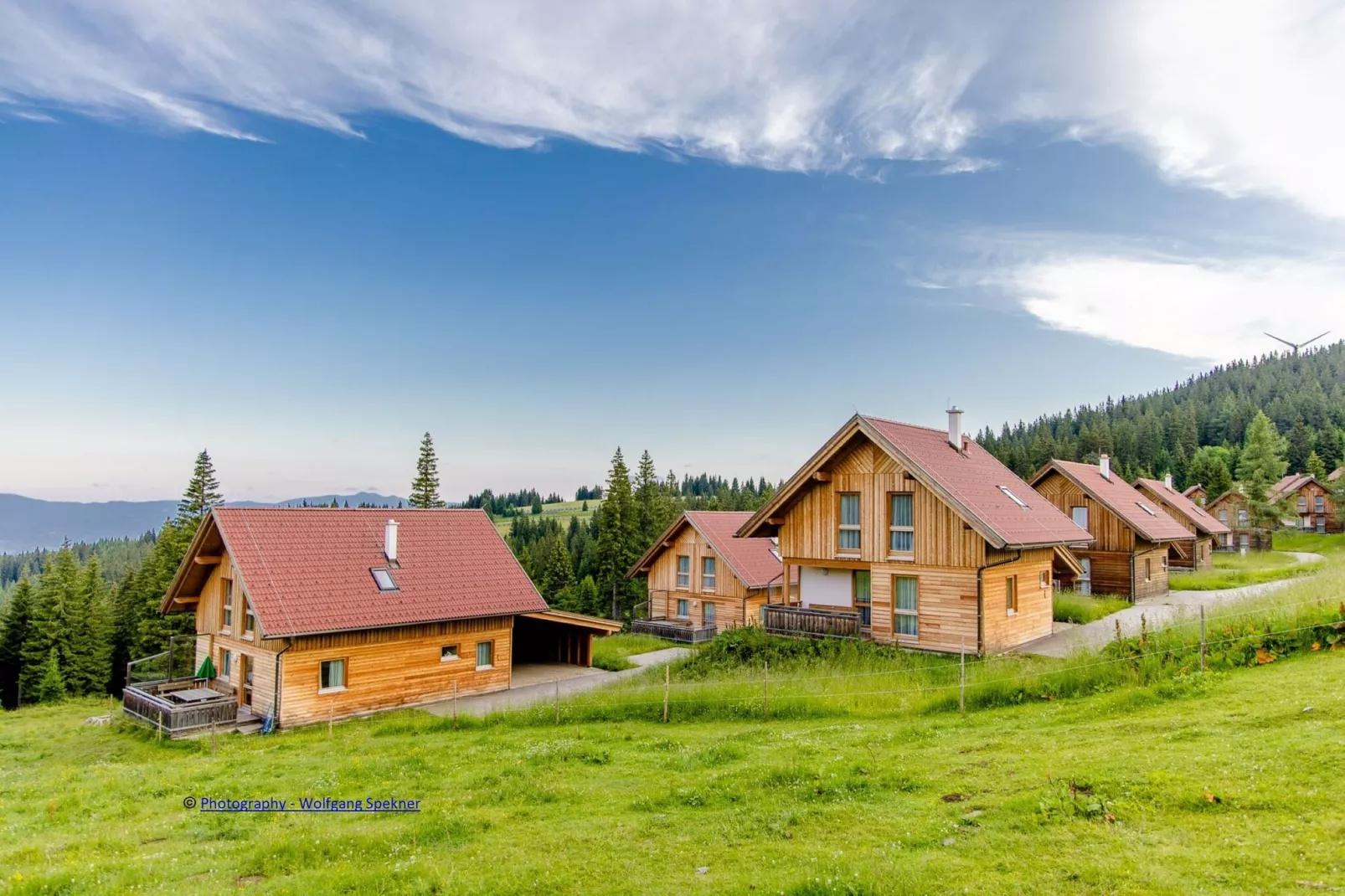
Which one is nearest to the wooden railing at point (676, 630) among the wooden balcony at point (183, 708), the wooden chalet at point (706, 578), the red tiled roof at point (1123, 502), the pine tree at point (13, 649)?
the wooden chalet at point (706, 578)

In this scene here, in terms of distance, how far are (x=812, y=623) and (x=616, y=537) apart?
42423 mm

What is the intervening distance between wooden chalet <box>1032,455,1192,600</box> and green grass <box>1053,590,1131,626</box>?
338 cm

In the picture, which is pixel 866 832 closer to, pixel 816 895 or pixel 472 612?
pixel 816 895

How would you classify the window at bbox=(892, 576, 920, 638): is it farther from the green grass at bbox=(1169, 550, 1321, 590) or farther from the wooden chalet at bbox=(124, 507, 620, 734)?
the green grass at bbox=(1169, 550, 1321, 590)

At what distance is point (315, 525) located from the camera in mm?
27625

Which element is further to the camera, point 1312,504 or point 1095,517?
point 1312,504

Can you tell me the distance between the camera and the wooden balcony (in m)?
22.9

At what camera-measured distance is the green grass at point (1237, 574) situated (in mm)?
41312

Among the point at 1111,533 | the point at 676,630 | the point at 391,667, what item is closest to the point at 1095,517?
the point at 1111,533

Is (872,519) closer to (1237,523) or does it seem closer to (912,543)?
(912,543)

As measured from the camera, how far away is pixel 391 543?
28.0 metres

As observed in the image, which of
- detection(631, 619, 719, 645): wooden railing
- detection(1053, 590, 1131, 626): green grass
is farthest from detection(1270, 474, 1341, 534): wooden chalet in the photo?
detection(631, 619, 719, 645): wooden railing

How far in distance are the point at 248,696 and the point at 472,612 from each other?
7.85 m

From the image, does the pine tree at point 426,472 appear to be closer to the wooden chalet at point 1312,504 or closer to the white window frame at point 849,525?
the white window frame at point 849,525
